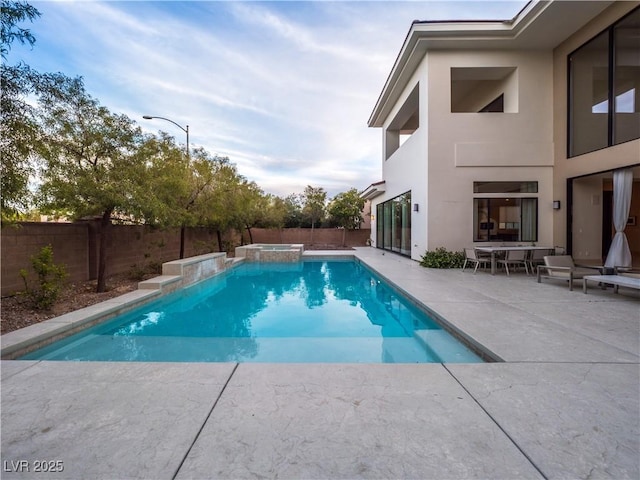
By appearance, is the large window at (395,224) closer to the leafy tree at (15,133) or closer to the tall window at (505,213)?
the tall window at (505,213)

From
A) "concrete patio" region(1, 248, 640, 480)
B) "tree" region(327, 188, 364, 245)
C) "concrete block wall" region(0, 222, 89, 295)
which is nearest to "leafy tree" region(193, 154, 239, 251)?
"concrete block wall" region(0, 222, 89, 295)

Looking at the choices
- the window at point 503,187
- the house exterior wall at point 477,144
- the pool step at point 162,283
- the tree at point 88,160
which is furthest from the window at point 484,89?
the pool step at point 162,283

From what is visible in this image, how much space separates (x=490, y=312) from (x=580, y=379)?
2.25m

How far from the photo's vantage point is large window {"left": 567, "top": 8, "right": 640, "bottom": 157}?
8.07m

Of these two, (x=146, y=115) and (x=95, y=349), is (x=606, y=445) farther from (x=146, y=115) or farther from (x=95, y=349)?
(x=146, y=115)

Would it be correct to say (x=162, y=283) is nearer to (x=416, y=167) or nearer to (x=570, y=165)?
(x=416, y=167)

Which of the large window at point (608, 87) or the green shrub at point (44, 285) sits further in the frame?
the large window at point (608, 87)

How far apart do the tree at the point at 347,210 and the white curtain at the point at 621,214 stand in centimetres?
1642

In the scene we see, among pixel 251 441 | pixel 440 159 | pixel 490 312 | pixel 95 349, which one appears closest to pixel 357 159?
pixel 440 159

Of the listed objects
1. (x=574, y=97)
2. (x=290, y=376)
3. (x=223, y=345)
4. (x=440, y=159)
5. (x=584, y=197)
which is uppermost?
(x=574, y=97)

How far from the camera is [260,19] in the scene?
10.4 meters

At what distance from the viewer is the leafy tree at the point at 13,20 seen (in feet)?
11.3

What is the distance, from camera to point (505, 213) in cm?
1097

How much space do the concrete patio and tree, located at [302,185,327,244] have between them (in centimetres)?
2098
